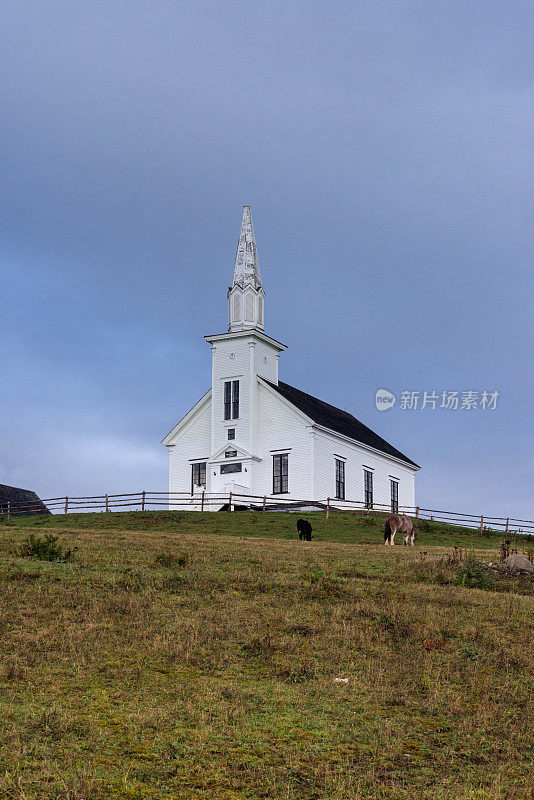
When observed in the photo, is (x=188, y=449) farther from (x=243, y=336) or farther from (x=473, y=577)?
(x=473, y=577)

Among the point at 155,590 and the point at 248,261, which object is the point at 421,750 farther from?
the point at 248,261

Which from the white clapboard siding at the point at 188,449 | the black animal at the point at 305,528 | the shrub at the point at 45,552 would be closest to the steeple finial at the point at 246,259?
the white clapboard siding at the point at 188,449

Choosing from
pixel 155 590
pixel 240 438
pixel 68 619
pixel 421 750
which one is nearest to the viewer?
pixel 421 750

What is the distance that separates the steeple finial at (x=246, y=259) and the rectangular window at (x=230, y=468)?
38.7 ft

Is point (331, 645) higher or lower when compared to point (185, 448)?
lower

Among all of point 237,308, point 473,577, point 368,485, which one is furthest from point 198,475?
point 473,577

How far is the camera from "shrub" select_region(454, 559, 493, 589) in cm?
2162

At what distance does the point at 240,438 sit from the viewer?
2044 inches

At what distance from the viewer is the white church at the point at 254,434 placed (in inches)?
1997

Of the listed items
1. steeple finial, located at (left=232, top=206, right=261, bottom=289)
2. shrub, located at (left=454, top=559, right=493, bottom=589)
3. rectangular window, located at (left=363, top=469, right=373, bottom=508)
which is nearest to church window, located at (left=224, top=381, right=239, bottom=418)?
steeple finial, located at (left=232, top=206, right=261, bottom=289)

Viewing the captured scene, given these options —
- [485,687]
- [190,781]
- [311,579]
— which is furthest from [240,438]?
[190,781]

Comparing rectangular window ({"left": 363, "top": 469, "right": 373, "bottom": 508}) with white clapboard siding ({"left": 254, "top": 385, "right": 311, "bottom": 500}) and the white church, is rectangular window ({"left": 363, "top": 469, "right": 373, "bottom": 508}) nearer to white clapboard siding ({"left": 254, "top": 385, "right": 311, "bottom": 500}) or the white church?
the white church

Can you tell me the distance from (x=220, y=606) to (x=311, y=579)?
11.7 ft

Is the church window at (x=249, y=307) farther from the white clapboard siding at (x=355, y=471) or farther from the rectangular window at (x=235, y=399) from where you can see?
the white clapboard siding at (x=355, y=471)
